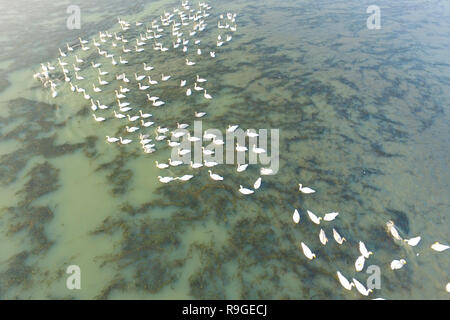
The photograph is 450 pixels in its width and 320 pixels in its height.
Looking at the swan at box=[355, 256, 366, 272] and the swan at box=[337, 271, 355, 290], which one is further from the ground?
the swan at box=[355, 256, 366, 272]

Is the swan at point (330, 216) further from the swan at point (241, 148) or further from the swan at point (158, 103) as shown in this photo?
the swan at point (158, 103)

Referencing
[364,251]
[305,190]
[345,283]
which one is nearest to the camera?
[345,283]

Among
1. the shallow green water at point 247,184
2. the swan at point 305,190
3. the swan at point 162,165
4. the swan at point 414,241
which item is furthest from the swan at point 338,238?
the swan at point 162,165

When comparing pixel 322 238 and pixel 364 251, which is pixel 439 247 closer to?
pixel 364 251

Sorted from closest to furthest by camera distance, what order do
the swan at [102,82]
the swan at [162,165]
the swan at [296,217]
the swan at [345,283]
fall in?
the swan at [345,283] → the swan at [296,217] → the swan at [162,165] → the swan at [102,82]

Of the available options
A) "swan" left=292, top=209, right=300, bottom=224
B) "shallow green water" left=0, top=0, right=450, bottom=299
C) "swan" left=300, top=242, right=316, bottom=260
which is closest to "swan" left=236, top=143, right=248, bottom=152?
"shallow green water" left=0, top=0, right=450, bottom=299

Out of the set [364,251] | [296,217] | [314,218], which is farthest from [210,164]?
[364,251]

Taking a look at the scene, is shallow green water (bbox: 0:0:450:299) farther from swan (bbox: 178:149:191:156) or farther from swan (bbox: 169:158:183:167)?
swan (bbox: 178:149:191:156)

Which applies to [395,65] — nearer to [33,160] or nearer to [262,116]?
[262,116]

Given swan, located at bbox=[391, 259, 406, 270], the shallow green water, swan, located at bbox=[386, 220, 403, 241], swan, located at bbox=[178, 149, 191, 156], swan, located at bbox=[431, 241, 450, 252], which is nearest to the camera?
swan, located at bbox=[391, 259, 406, 270]
